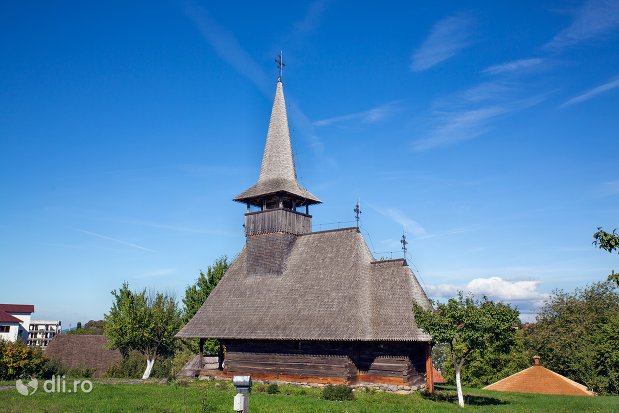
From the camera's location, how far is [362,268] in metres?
32.1

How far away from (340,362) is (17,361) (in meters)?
25.6

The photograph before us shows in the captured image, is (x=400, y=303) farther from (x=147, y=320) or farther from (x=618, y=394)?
(x=147, y=320)

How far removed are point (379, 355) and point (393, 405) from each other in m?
5.65

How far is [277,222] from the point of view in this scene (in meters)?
36.5

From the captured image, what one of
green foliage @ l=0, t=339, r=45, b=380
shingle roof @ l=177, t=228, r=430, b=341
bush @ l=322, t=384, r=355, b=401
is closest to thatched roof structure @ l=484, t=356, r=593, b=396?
shingle roof @ l=177, t=228, r=430, b=341

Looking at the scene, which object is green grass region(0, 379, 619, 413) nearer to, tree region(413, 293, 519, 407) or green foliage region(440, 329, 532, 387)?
tree region(413, 293, 519, 407)

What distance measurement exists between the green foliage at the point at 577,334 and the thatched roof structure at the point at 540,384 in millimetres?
2200

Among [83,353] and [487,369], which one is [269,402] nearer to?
[487,369]

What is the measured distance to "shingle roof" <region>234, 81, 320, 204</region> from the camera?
3719 cm

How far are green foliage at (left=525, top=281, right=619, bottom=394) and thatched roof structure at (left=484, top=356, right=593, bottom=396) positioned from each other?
7.22ft

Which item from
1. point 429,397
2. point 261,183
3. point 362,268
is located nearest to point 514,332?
point 429,397

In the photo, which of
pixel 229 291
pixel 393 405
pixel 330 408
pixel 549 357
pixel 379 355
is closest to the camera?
pixel 330 408

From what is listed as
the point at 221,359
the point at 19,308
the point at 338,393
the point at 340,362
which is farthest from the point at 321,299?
the point at 19,308

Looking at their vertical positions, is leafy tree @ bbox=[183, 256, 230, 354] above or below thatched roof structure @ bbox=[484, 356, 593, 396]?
above
